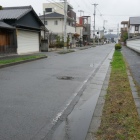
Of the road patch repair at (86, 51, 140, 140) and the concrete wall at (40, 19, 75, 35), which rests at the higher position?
the concrete wall at (40, 19, 75, 35)

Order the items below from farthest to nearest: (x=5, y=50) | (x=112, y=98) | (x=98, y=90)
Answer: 1. (x=5, y=50)
2. (x=98, y=90)
3. (x=112, y=98)

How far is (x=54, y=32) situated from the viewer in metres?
55.3

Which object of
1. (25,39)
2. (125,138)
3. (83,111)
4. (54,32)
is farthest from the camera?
(54,32)

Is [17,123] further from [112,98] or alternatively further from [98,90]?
[98,90]

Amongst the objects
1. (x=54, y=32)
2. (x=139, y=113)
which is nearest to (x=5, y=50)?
(x=139, y=113)

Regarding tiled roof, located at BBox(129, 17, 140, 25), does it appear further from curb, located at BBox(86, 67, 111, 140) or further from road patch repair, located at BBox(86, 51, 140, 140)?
curb, located at BBox(86, 67, 111, 140)

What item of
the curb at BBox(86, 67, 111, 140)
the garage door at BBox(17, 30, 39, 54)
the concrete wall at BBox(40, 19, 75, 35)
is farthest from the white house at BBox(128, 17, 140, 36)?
the curb at BBox(86, 67, 111, 140)

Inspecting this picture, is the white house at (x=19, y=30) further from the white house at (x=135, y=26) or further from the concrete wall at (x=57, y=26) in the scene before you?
the white house at (x=135, y=26)

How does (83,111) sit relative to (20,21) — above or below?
below

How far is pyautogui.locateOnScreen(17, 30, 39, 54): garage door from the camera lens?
90.8 feet

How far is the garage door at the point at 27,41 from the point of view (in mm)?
27688

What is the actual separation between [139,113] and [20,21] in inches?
922

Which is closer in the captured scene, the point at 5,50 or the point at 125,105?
the point at 125,105

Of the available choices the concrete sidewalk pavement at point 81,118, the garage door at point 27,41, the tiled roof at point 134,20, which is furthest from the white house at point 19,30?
the tiled roof at point 134,20
